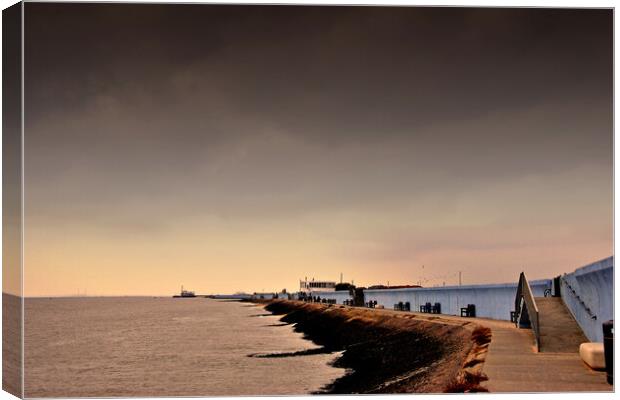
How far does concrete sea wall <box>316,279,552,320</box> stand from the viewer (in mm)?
36375

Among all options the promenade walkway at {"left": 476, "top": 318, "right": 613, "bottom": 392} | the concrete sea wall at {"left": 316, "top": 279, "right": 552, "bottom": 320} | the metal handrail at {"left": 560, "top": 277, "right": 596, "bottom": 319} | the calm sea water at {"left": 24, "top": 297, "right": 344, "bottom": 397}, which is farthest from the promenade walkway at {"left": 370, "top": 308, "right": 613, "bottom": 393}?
the concrete sea wall at {"left": 316, "top": 279, "right": 552, "bottom": 320}

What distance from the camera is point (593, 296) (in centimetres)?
2031

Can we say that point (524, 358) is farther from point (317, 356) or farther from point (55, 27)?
point (317, 356)

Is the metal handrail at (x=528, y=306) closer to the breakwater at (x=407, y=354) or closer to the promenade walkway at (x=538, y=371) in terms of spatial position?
the promenade walkway at (x=538, y=371)

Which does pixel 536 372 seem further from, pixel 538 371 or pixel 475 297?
pixel 475 297

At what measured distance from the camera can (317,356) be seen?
41406 millimetres

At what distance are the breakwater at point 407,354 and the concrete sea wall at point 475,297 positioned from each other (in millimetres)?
3723

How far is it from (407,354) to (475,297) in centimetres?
1320

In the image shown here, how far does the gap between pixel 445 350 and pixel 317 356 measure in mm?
15684

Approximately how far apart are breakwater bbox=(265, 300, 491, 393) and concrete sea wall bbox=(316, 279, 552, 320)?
147 inches

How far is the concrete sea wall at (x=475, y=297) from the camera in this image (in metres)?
36.4

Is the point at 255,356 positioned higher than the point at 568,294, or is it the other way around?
the point at 568,294

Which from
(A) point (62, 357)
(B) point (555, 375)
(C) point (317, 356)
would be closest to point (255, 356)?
(C) point (317, 356)

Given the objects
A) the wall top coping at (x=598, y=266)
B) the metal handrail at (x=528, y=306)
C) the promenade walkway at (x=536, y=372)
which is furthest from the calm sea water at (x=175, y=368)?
the wall top coping at (x=598, y=266)
